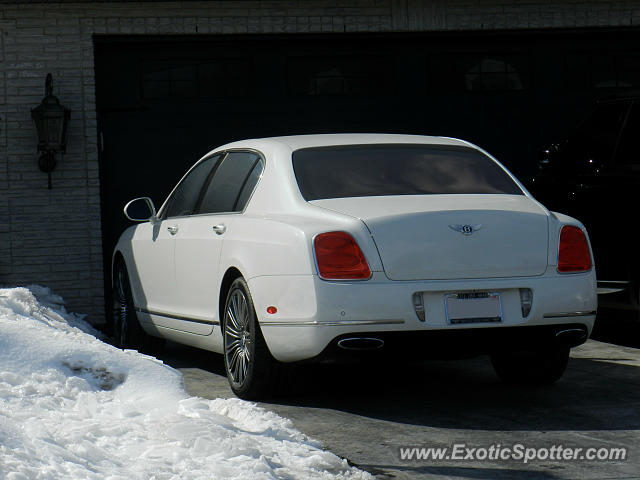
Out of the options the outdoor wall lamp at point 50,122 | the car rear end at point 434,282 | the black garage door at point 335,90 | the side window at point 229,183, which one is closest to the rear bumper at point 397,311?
the car rear end at point 434,282

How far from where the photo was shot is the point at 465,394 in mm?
6340

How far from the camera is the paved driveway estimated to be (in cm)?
464

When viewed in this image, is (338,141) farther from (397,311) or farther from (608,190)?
(608,190)

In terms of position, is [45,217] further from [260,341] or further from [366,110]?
[260,341]

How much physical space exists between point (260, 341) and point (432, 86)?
5.83m

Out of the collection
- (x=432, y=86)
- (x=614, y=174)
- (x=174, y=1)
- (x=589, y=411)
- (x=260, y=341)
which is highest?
(x=174, y=1)

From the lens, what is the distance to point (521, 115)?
11.3 metres

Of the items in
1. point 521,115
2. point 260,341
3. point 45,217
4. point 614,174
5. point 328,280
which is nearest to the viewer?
point 328,280

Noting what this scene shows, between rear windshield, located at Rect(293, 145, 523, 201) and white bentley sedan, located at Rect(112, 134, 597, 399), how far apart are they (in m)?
0.01

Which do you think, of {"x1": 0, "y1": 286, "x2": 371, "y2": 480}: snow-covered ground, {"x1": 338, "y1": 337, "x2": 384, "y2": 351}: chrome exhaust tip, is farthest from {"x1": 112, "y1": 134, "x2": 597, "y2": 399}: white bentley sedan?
{"x1": 0, "y1": 286, "x2": 371, "y2": 480}: snow-covered ground

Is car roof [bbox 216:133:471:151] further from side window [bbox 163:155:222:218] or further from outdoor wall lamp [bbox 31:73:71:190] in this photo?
outdoor wall lamp [bbox 31:73:71:190]

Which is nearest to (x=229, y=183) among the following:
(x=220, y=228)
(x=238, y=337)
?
(x=220, y=228)

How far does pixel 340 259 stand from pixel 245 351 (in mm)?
936

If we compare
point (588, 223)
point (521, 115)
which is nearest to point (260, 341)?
point (588, 223)
